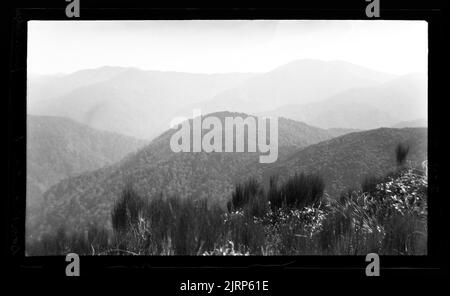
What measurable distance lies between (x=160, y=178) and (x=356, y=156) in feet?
4.61

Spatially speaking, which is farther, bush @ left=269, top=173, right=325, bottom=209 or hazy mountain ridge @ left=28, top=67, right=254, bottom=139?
hazy mountain ridge @ left=28, top=67, right=254, bottom=139

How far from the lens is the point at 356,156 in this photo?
10.5 feet

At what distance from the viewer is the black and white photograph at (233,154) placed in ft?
10.2

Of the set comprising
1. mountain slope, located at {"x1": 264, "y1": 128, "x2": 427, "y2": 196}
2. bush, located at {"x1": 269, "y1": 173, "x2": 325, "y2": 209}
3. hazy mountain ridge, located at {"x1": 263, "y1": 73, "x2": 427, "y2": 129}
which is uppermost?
hazy mountain ridge, located at {"x1": 263, "y1": 73, "x2": 427, "y2": 129}

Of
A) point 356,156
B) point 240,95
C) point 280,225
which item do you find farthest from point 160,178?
point 356,156

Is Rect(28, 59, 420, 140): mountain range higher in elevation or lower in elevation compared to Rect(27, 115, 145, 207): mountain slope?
higher

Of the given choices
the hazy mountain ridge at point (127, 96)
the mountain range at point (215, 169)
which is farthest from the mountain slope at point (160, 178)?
the hazy mountain ridge at point (127, 96)

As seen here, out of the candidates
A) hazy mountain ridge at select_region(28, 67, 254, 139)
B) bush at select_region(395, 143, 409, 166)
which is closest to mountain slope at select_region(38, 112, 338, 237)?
hazy mountain ridge at select_region(28, 67, 254, 139)

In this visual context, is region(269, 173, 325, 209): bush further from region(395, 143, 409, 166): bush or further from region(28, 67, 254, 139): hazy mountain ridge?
region(28, 67, 254, 139): hazy mountain ridge

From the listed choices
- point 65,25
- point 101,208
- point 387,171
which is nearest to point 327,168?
point 387,171

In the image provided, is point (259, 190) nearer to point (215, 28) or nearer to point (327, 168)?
point (327, 168)

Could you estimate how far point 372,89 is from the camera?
128 inches

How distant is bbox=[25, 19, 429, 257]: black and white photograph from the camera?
3.12 metres
